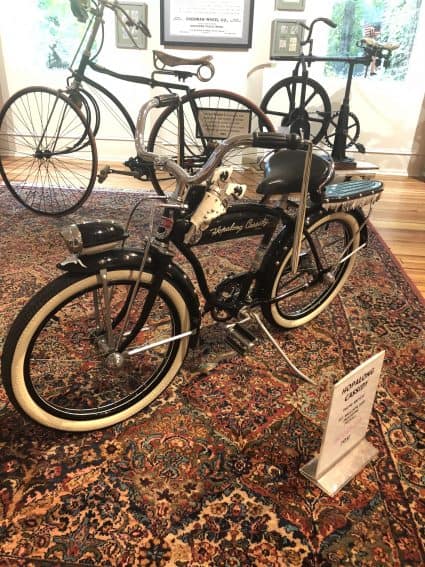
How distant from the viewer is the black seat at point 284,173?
1454 mm

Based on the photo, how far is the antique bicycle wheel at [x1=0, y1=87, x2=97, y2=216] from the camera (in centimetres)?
313

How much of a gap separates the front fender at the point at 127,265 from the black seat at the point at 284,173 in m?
0.42

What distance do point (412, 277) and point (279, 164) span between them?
1393 mm

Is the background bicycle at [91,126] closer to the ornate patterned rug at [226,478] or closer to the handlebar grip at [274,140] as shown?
the handlebar grip at [274,140]

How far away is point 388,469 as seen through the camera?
1.31 meters

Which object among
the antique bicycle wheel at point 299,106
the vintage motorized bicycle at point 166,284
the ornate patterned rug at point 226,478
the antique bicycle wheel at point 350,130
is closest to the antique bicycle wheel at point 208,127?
the antique bicycle wheel at point 299,106

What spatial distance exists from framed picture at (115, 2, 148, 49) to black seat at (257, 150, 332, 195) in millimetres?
3066

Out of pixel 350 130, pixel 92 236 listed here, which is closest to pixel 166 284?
pixel 92 236

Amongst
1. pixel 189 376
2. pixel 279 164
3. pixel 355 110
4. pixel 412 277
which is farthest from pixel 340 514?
pixel 355 110

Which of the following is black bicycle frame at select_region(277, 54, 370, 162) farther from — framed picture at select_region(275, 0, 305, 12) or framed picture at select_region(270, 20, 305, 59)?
framed picture at select_region(275, 0, 305, 12)

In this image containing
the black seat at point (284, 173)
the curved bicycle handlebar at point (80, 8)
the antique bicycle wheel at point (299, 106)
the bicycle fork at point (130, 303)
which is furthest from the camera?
the antique bicycle wheel at point (299, 106)

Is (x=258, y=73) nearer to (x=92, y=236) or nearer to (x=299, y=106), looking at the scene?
(x=299, y=106)

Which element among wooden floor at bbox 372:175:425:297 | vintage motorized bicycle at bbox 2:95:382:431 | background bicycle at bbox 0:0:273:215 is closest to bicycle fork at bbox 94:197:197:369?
vintage motorized bicycle at bbox 2:95:382:431

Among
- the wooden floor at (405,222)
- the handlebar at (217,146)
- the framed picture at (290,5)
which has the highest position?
the framed picture at (290,5)
